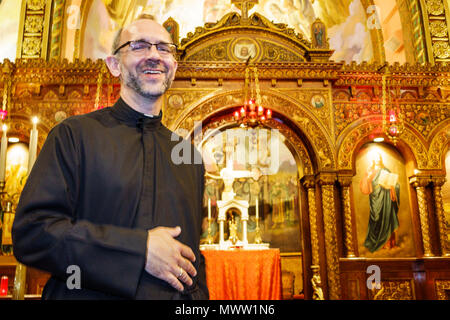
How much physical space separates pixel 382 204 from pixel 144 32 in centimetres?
829

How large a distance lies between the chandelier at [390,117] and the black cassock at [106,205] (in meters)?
6.99

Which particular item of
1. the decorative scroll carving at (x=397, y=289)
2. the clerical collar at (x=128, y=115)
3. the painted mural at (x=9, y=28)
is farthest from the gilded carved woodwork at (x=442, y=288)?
the painted mural at (x=9, y=28)

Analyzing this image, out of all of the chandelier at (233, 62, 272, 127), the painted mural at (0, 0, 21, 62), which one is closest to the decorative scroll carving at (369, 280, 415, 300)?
the chandelier at (233, 62, 272, 127)

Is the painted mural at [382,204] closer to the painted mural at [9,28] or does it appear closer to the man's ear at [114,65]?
the man's ear at [114,65]

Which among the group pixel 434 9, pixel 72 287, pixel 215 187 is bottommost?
pixel 72 287

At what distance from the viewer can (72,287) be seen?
3.69ft

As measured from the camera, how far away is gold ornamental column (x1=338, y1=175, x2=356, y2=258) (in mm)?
8148

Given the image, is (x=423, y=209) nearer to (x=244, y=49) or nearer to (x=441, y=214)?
(x=441, y=214)

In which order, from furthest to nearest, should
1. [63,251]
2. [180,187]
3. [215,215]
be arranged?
[215,215] → [180,187] → [63,251]

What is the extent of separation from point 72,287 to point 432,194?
29.7 feet

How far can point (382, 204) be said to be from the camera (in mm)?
8742

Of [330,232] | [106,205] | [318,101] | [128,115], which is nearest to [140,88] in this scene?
[128,115]

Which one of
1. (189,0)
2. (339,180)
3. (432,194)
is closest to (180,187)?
(339,180)

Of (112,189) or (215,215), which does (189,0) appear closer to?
(215,215)
